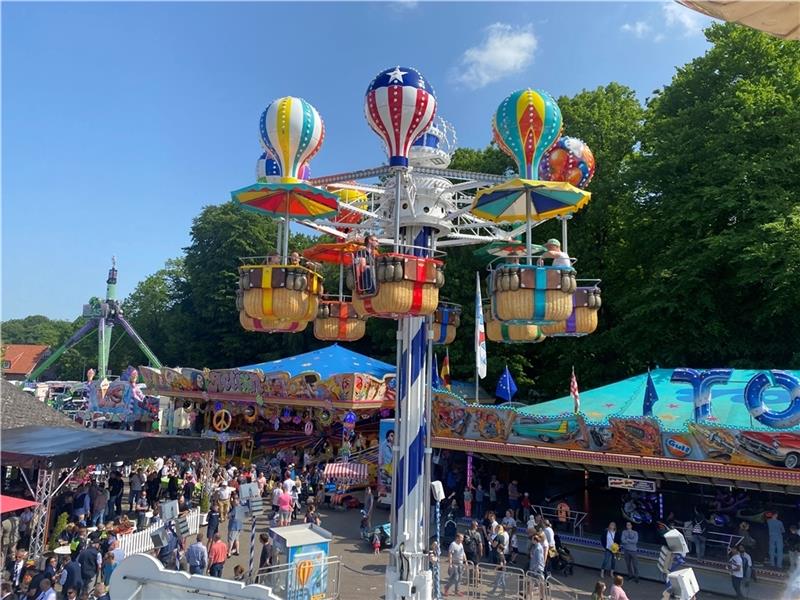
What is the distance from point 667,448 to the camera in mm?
13336

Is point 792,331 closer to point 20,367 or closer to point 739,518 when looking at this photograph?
point 739,518

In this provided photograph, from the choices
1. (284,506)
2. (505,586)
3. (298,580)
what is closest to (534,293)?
(298,580)

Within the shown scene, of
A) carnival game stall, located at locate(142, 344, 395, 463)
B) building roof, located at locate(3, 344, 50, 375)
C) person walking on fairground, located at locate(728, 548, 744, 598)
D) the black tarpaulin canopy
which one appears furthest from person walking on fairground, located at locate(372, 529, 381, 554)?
building roof, located at locate(3, 344, 50, 375)

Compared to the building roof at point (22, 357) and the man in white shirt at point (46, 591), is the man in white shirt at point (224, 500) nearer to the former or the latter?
the man in white shirt at point (46, 591)

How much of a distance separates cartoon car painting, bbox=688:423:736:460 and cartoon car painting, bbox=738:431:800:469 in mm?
229

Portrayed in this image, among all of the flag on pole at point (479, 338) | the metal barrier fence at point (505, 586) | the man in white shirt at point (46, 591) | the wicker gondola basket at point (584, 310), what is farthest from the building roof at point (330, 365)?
the wicker gondola basket at point (584, 310)

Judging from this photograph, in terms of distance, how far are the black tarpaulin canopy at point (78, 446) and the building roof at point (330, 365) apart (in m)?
7.90

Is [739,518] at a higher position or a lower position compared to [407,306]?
lower

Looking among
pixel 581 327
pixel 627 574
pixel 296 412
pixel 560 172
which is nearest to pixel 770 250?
pixel 627 574

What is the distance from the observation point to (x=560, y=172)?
9008 millimetres

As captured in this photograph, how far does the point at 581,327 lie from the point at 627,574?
27.4ft

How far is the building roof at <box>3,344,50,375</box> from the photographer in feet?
243

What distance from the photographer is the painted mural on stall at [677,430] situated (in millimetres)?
12109

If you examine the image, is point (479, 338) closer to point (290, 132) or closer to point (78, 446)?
point (290, 132)
